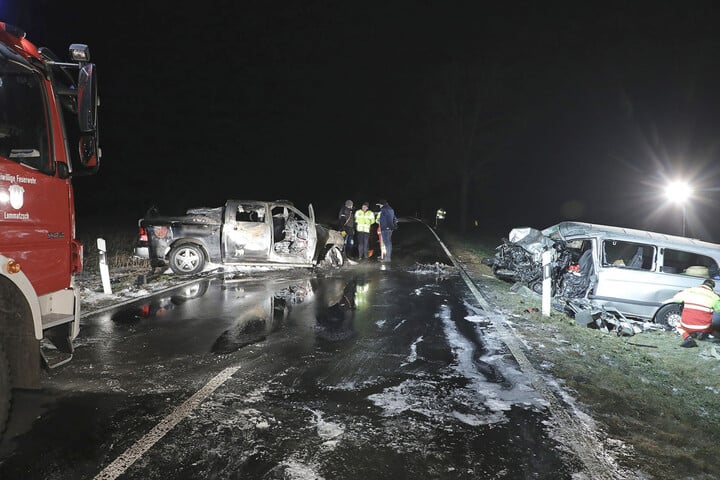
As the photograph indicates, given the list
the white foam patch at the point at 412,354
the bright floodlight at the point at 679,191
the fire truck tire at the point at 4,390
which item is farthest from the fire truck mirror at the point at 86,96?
the bright floodlight at the point at 679,191

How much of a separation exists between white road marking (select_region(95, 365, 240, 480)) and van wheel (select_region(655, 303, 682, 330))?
721 centimetres

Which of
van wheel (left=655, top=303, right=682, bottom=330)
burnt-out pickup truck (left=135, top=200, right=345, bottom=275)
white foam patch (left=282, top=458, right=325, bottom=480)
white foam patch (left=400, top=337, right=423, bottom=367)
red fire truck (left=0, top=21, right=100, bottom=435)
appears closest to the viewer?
white foam patch (left=282, top=458, right=325, bottom=480)

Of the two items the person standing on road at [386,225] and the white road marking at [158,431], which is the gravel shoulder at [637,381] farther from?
the person standing on road at [386,225]

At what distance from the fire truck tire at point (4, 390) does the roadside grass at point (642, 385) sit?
461cm

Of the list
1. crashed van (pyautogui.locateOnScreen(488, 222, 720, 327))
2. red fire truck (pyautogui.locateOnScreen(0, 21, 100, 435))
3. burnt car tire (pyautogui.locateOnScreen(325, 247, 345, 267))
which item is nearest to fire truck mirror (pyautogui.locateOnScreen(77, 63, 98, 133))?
red fire truck (pyautogui.locateOnScreen(0, 21, 100, 435))

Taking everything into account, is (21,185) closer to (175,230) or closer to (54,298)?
(54,298)

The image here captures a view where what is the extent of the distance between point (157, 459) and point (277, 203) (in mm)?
9290

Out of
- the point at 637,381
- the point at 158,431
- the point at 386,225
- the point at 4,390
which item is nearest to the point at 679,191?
the point at 386,225

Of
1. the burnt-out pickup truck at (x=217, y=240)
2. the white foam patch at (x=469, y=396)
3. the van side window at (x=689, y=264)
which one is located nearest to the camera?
the white foam patch at (x=469, y=396)

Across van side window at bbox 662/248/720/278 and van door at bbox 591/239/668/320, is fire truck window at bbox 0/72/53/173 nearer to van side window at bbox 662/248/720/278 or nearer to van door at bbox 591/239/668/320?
van door at bbox 591/239/668/320

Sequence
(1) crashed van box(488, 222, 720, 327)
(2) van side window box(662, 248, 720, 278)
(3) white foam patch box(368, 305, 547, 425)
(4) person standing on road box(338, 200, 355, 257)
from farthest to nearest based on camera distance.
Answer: (4) person standing on road box(338, 200, 355, 257)
(2) van side window box(662, 248, 720, 278)
(1) crashed van box(488, 222, 720, 327)
(3) white foam patch box(368, 305, 547, 425)

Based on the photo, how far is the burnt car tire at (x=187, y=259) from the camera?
11.9 meters

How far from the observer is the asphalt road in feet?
11.8

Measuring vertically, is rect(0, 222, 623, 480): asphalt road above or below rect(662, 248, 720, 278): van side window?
below
